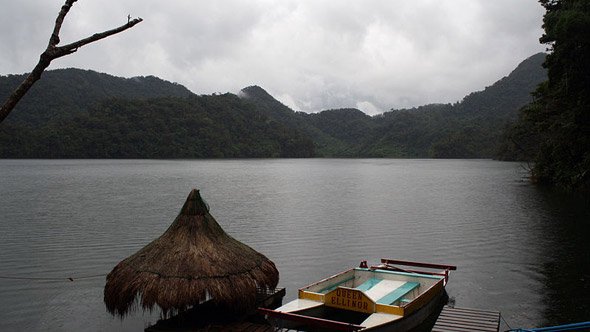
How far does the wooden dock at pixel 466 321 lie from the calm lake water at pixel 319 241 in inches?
67.1

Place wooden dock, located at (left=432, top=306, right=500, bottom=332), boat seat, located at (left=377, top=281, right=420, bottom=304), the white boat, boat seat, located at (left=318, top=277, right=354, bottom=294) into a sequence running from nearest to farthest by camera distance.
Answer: wooden dock, located at (left=432, top=306, right=500, bottom=332)
the white boat
boat seat, located at (left=377, top=281, right=420, bottom=304)
boat seat, located at (left=318, top=277, right=354, bottom=294)

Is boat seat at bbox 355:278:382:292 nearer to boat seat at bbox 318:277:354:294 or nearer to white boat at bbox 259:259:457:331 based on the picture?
white boat at bbox 259:259:457:331

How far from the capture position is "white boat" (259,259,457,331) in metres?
10.4

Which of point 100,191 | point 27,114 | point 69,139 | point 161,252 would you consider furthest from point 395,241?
point 27,114

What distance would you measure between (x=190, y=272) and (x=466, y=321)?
584 centimetres

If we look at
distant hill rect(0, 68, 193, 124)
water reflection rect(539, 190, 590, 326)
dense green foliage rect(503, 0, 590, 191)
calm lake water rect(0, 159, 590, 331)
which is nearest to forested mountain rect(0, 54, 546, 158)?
distant hill rect(0, 68, 193, 124)

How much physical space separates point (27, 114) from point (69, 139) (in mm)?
20449

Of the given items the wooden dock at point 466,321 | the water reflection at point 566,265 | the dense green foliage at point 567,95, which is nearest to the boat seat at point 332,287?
the wooden dock at point 466,321

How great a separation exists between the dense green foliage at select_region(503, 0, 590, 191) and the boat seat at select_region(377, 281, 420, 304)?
57.4 ft

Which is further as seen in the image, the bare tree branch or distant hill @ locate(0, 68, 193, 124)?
distant hill @ locate(0, 68, 193, 124)

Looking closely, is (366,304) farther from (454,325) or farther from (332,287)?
(332,287)

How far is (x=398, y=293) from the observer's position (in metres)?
12.6

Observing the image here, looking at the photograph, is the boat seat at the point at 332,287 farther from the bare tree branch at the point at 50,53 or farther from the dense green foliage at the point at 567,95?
the dense green foliage at the point at 567,95

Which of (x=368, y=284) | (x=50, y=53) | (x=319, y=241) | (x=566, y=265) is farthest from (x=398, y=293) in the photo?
(x=319, y=241)
